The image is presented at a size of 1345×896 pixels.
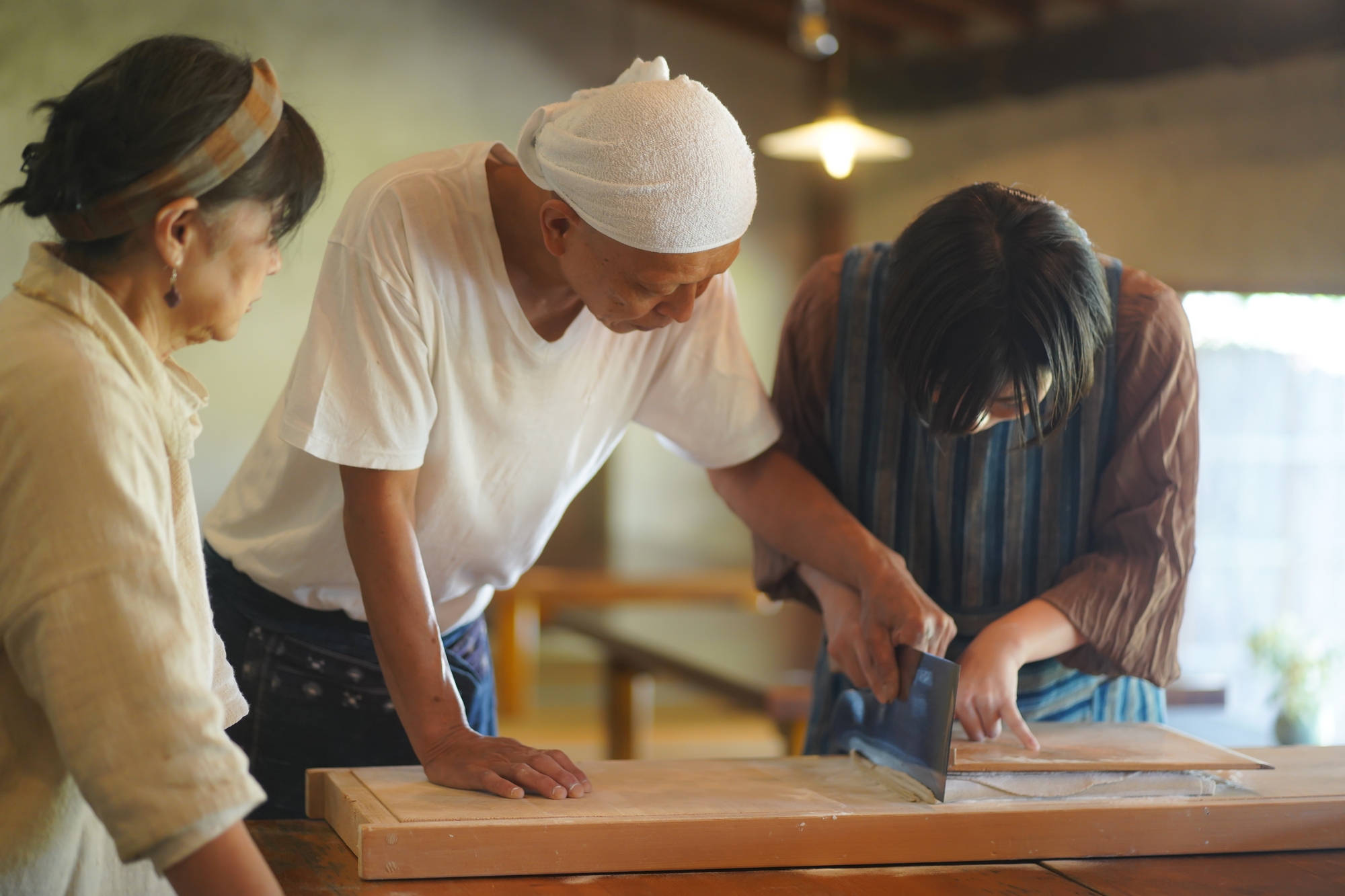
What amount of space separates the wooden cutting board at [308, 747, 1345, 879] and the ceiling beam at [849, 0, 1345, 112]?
12.4ft

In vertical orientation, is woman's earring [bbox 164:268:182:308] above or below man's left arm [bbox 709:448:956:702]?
above

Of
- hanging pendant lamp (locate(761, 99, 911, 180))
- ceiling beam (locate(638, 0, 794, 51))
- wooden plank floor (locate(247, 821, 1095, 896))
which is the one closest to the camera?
wooden plank floor (locate(247, 821, 1095, 896))

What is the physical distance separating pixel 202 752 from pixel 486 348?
1.98 feet

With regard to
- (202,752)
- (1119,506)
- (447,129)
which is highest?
(447,129)

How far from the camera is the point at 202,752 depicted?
738 millimetres

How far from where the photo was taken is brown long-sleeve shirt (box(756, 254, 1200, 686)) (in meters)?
1.37

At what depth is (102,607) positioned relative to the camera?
72cm

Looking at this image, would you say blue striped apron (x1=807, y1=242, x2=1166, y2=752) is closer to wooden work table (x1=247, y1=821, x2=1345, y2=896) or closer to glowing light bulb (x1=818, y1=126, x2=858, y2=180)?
wooden work table (x1=247, y1=821, x2=1345, y2=896)

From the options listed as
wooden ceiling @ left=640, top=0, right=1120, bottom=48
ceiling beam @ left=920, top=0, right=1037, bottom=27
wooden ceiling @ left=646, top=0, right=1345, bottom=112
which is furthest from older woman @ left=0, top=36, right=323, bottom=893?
ceiling beam @ left=920, top=0, right=1037, bottom=27

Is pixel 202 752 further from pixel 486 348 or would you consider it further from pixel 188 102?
pixel 486 348

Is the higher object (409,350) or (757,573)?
(409,350)

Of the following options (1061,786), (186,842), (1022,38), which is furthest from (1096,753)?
(1022,38)

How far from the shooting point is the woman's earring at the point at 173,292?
0.85m

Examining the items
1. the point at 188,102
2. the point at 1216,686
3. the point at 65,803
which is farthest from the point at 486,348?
the point at 1216,686
